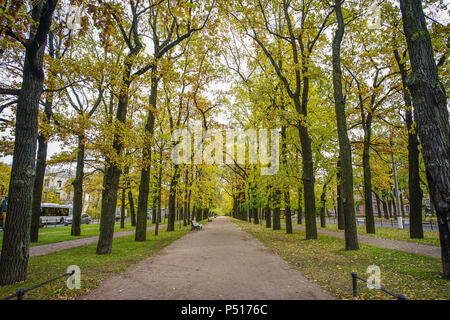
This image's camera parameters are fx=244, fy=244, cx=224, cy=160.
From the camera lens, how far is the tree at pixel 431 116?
577 cm

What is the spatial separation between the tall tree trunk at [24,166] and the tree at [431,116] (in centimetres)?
905

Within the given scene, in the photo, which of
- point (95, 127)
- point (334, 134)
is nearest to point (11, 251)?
point (95, 127)

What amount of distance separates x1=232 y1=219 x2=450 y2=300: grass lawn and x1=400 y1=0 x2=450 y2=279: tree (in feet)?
2.75

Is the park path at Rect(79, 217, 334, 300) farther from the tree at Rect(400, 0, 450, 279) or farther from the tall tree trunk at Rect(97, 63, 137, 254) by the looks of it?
the tree at Rect(400, 0, 450, 279)

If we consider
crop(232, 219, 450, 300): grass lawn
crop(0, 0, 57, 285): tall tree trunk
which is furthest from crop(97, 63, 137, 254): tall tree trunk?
crop(232, 219, 450, 300): grass lawn

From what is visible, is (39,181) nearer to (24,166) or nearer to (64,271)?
(64,271)

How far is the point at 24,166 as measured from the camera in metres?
6.05

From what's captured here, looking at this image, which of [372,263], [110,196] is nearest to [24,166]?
[110,196]

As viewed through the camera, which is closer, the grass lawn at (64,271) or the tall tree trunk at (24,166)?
the grass lawn at (64,271)

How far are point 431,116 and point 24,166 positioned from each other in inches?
400

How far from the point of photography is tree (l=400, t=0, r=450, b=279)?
5.77 m

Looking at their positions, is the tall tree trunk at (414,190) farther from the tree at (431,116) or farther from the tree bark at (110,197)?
the tree bark at (110,197)

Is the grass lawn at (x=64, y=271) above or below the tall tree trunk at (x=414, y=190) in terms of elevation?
below

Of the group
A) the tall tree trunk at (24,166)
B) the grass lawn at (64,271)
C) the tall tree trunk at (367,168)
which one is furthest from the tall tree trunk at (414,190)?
the tall tree trunk at (24,166)
